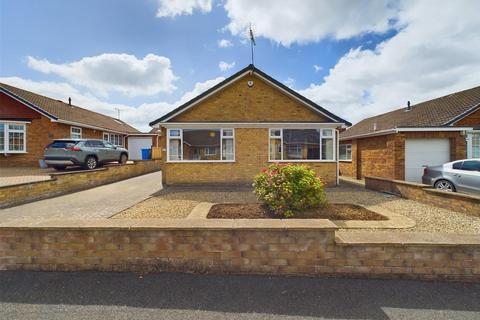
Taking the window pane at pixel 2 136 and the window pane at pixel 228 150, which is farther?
the window pane at pixel 2 136

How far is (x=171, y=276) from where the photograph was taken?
299 centimetres

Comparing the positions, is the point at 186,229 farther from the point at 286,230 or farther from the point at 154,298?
the point at 286,230

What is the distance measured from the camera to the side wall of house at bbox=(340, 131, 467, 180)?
10930mm

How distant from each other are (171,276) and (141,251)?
56 cm

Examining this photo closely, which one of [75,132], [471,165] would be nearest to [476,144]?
[471,165]

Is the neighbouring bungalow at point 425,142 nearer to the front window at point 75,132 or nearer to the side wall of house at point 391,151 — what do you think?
the side wall of house at point 391,151

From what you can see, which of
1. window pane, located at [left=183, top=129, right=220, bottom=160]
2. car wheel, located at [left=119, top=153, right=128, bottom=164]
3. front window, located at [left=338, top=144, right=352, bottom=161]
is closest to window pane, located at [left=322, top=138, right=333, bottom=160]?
window pane, located at [left=183, top=129, right=220, bottom=160]

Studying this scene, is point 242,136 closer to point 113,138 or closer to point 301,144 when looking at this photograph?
point 301,144

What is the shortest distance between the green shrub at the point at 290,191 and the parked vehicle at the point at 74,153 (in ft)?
32.8

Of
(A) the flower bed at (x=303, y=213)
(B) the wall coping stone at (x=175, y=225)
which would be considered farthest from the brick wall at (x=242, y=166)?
→ (B) the wall coping stone at (x=175, y=225)

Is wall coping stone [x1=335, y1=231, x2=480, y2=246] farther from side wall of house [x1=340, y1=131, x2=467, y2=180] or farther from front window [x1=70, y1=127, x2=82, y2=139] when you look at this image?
front window [x1=70, y1=127, x2=82, y2=139]

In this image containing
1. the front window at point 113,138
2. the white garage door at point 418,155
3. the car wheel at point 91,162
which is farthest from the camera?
the front window at point 113,138

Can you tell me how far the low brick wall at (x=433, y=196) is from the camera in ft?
18.2

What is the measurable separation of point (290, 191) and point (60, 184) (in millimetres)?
8375
